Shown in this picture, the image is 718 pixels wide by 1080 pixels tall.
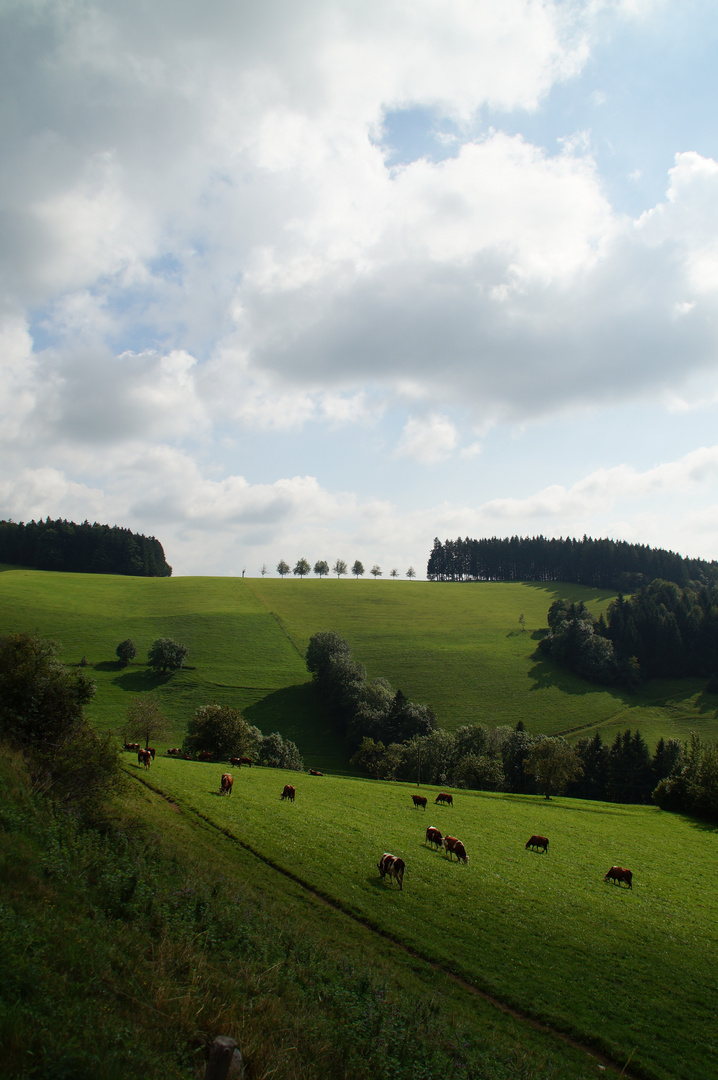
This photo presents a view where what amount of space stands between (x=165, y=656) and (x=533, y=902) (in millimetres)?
82216

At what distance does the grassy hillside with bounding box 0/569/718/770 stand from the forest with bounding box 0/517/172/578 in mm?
28643

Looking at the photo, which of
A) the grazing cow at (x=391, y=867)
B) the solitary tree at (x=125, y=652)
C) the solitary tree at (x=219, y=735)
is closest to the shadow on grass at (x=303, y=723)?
the solitary tree at (x=219, y=735)

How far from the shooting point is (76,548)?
179m

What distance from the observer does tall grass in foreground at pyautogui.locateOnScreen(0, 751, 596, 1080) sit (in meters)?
7.59

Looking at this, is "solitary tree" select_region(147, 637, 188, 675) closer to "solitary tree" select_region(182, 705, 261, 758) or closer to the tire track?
"solitary tree" select_region(182, 705, 261, 758)

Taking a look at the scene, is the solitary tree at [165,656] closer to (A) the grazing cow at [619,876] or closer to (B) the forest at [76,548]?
(A) the grazing cow at [619,876]

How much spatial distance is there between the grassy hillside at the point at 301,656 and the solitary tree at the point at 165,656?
2.19 metres

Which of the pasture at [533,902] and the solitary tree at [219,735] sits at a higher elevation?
the pasture at [533,902]

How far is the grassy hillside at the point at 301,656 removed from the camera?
8931 centimetres

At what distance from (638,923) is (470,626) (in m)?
115

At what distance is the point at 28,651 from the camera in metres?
26.5

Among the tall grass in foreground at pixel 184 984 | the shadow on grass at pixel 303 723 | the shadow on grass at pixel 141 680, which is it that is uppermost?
the tall grass in foreground at pixel 184 984

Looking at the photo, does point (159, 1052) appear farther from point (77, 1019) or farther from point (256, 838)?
point (256, 838)

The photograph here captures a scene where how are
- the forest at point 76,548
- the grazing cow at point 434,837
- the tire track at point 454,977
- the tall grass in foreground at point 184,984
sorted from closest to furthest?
the tall grass in foreground at point 184,984, the tire track at point 454,977, the grazing cow at point 434,837, the forest at point 76,548
